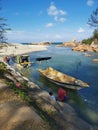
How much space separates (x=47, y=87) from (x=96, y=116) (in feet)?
39.6

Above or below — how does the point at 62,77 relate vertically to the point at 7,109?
below

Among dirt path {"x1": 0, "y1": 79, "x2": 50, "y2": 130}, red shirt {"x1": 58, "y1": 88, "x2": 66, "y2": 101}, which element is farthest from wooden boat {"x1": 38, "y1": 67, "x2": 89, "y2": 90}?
dirt path {"x1": 0, "y1": 79, "x2": 50, "y2": 130}

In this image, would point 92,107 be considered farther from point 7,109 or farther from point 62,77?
point 7,109

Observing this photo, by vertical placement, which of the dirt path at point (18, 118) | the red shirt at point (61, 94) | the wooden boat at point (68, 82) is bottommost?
the wooden boat at point (68, 82)

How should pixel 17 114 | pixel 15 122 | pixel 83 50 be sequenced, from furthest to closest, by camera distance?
1. pixel 83 50
2. pixel 17 114
3. pixel 15 122

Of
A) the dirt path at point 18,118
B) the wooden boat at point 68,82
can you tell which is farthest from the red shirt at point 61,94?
the dirt path at point 18,118

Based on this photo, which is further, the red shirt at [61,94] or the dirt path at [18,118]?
the red shirt at [61,94]

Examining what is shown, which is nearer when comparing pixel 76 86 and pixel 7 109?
pixel 7 109

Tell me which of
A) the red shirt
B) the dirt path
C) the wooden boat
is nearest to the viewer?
the dirt path

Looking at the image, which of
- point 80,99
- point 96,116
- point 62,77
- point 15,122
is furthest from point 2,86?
point 62,77

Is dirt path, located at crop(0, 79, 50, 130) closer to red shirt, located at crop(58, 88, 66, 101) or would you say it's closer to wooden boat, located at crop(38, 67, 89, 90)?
red shirt, located at crop(58, 88, 66, 101)

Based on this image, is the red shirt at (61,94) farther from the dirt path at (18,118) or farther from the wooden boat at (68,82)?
the dirt path at (18,118)

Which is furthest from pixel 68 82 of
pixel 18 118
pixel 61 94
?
pixel 18 118

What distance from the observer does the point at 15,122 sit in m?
10.1
